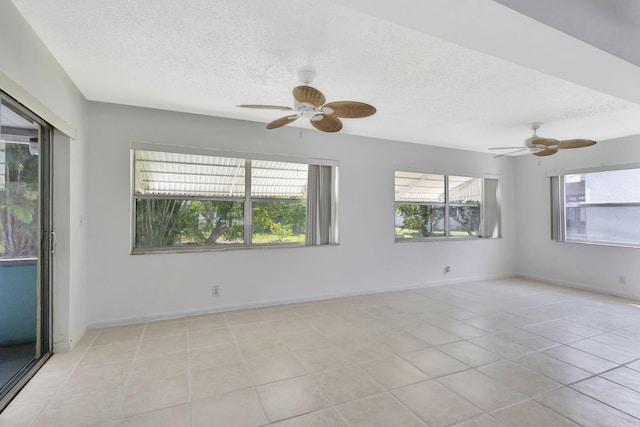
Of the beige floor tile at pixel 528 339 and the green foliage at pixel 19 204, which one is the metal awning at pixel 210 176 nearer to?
the green foliage at pixel 19 204

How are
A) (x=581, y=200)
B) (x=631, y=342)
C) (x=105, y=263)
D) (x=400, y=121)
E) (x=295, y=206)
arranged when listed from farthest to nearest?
1. (x=581, y=200)
2. (x=295, y=206)
3. (x=400, y=121)
4. (x=105, y=263)
5. (x=631, y=342)

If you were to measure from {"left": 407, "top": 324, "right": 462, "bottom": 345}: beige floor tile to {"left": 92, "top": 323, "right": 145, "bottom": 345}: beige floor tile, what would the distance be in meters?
2.83

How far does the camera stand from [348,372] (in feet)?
8.06

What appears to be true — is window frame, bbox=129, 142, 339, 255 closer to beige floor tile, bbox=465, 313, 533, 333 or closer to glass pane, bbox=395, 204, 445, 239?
glass pane, bbox=395, 204, 445, 239

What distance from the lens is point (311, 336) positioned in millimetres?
3176

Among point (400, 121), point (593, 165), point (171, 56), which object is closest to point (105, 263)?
point (171, 56)

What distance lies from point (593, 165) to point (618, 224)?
991mm

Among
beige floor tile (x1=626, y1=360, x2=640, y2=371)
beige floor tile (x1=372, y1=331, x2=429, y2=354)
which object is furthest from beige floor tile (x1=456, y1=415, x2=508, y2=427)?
beige floor tile (x1=626, y1=360, x2=640, y2=371)

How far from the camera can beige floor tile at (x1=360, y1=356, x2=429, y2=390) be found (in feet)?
7.61

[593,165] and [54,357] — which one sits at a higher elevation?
[593,165]

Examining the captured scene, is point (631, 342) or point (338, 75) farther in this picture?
point (631, 342)

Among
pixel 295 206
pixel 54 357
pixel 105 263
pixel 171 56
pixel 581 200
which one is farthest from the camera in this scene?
pixel 581 200

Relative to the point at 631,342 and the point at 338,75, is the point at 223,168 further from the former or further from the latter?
the point at 631,342

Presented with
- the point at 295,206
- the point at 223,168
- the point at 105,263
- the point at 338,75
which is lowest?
the point at 105,263
